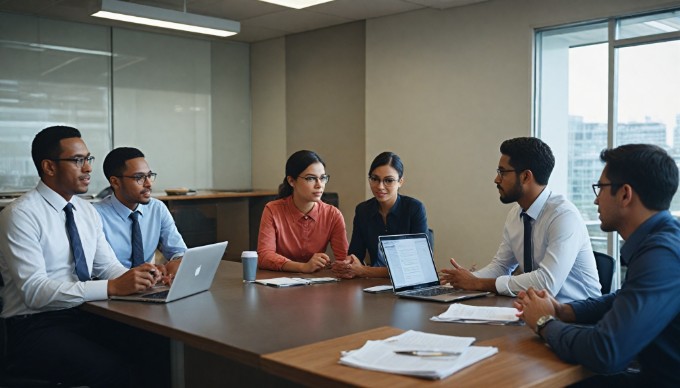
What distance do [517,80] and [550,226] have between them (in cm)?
338

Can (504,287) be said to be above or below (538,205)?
below

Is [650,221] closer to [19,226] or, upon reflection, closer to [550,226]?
[550,226]

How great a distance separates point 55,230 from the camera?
2965mm

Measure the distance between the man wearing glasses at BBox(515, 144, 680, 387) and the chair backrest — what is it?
895mm

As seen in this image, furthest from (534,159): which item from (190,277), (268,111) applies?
(268,111)

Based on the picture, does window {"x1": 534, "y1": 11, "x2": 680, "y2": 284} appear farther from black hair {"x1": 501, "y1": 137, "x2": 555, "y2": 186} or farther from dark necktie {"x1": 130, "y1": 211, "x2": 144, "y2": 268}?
dark necktie {"x1": 130, "y1": 211, "x2": 144, "y2": 268}

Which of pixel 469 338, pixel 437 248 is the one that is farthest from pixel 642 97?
pixel 469 338

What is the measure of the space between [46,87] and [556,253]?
19.0 feet

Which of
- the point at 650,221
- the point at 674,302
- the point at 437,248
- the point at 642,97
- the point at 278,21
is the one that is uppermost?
the point at 278,21

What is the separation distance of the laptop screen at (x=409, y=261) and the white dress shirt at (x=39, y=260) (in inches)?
46.4

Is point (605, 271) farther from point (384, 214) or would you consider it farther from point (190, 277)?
point (190, 277)

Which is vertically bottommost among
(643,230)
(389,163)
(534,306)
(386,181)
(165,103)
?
(534,306)

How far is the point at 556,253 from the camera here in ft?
9.27

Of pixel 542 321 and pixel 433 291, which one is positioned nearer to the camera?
pixel 542 321
